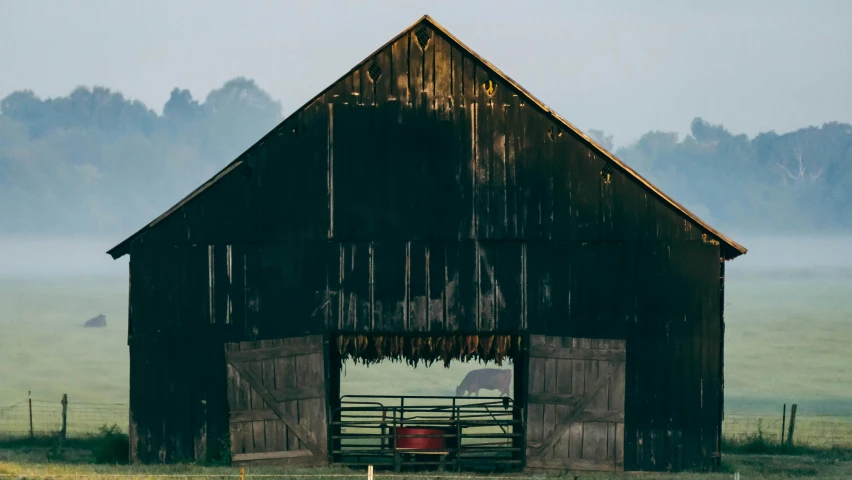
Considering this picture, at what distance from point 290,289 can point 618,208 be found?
22.5 ft

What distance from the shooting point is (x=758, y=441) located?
95.3ft

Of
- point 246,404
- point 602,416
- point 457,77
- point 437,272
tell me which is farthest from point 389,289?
point 602,416

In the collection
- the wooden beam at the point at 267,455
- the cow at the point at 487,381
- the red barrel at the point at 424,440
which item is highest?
the red barrel at the point at 424,440

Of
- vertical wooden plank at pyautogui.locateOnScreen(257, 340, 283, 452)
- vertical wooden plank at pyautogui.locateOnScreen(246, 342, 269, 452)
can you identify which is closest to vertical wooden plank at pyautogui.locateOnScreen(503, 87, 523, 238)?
vertical wooden plank at pyautogui.locateOnScreen(257, 340, 283, 452)

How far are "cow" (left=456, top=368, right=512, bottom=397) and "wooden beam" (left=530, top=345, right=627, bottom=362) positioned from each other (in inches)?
916

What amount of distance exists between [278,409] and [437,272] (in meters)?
4.25

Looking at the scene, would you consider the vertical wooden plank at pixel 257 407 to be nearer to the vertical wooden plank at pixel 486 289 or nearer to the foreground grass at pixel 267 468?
the foreground grass at pixel 267 468

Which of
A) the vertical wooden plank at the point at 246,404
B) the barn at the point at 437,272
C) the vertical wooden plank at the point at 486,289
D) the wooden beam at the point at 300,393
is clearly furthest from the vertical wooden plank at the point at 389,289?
the vertical wooden plank at the point at 246,404

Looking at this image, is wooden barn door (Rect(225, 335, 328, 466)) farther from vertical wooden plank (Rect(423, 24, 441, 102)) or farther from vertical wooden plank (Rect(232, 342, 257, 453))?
vertical wooden plank (Rect(423, 24, 441, 102))

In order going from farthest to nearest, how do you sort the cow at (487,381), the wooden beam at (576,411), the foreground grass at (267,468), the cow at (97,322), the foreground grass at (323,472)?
1. the cow at (97,322)
2. the cow at (487,381)
3. the wooden beam at (576,411)
4. the foreground grass at (267,468)
5. the foreground grass at (323,472)

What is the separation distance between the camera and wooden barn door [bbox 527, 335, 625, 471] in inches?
977

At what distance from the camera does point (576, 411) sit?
81.8 ft

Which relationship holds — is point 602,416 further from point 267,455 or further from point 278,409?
point 267,455

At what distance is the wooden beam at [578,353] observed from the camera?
24.8 meters
